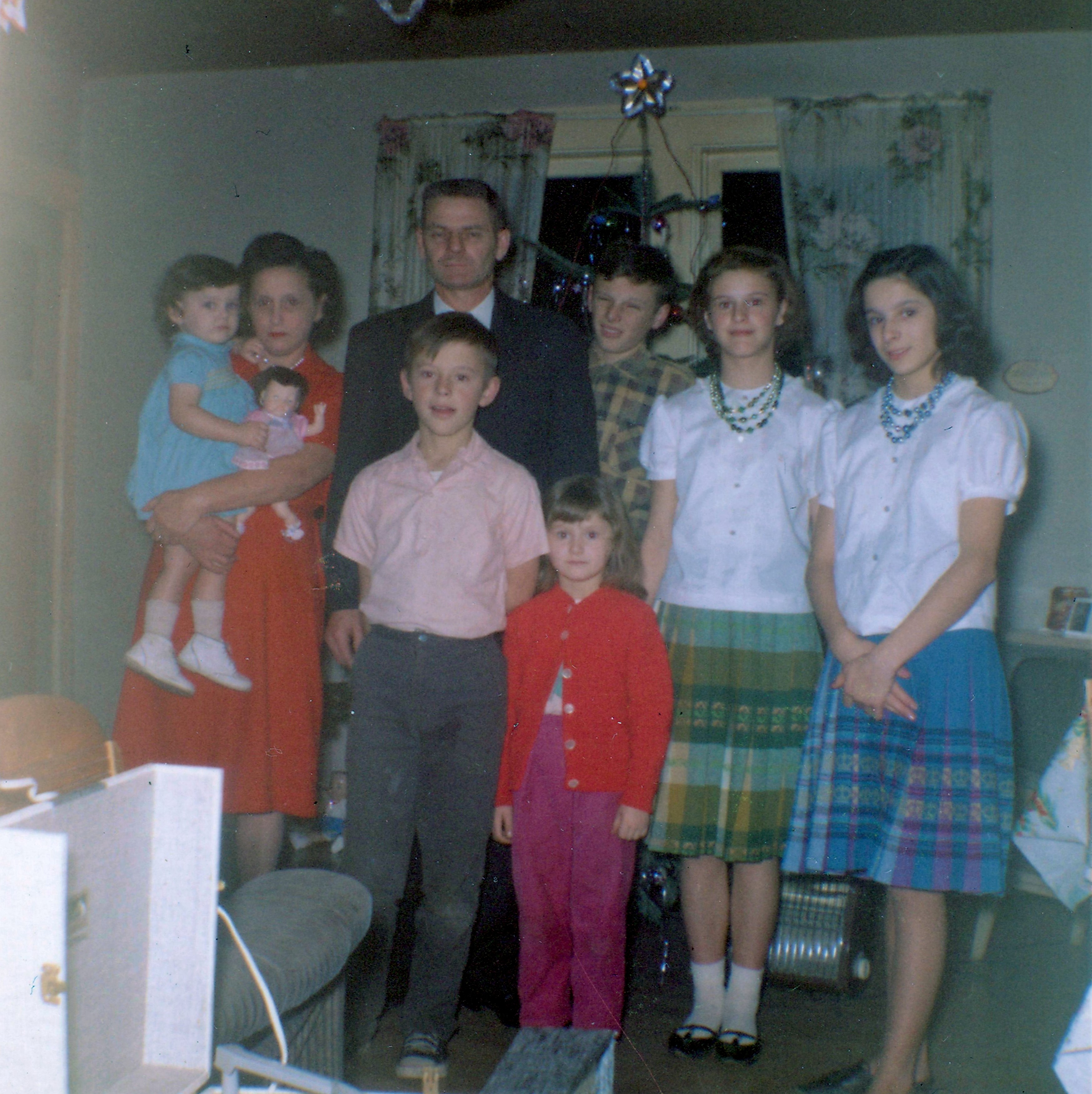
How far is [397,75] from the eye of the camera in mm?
2773

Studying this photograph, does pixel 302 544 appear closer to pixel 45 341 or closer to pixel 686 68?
pixel 45 341

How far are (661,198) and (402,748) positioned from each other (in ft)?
5.97

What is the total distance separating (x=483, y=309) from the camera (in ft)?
6.52

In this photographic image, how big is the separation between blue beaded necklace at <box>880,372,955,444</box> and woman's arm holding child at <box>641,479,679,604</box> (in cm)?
37

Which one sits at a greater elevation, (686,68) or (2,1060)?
(686,68)

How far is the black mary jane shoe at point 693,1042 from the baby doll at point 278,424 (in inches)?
45.2

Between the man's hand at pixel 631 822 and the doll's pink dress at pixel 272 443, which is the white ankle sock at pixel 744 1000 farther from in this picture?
the doll's pink dress at pixel 272 443

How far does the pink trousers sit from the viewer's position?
1658 millimetres

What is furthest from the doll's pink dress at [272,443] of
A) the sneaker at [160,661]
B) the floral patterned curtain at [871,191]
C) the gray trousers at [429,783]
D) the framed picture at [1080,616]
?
the framed picture at [1080,616]

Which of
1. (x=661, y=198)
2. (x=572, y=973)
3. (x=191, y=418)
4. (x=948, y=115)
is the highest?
(x=948, y=115)

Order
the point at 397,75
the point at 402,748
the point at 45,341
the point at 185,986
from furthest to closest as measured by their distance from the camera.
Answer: the point at 397,75, the point at 45,341, the point at 402,748, the point at 185,986

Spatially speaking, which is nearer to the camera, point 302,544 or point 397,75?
point 302,544

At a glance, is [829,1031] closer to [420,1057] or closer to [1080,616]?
[420,1057]

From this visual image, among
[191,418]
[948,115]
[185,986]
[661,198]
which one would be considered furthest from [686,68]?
[185,986]
